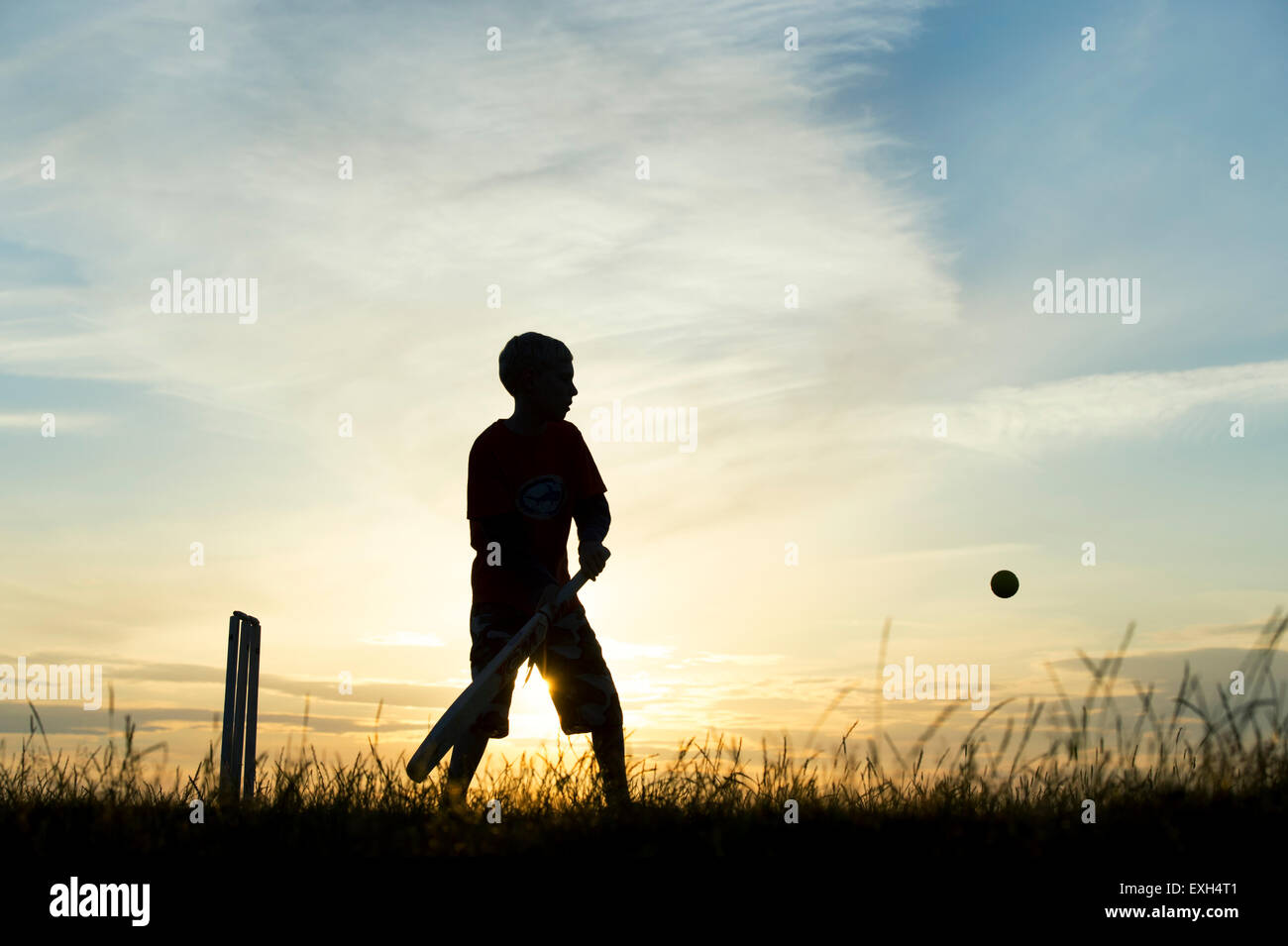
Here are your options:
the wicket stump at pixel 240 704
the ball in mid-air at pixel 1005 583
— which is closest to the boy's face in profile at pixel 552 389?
the wicket stump at pixel 240 704

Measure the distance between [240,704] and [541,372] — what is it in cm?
244

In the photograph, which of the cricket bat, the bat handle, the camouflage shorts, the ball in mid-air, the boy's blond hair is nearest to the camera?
the cricket bat

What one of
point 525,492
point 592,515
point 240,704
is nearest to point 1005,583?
point 592,515

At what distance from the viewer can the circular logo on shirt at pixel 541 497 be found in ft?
19.5

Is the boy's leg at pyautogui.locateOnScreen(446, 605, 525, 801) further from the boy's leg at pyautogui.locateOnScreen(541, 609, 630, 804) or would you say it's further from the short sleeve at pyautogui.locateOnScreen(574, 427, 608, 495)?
the short sleeve at pyautogui.locateOnScreen(574, 427, 608, 495)

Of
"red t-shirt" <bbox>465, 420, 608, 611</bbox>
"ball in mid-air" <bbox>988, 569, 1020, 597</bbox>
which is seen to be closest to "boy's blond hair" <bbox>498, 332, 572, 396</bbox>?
"red t-shirt" <bbox>465, 420, 608, 611</bbox>

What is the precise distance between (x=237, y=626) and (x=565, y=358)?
7.57 ft

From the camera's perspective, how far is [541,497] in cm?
597

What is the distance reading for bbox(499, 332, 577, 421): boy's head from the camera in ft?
19.4

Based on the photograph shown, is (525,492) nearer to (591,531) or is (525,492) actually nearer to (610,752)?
(591,531)

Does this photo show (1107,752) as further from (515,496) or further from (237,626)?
(237,626)
